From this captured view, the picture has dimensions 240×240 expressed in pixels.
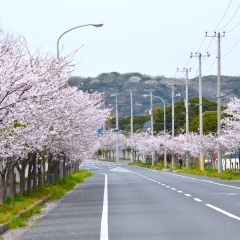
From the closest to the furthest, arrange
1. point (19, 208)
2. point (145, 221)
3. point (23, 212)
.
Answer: point (145, 221)
point (23, 212)
point (19, 208)

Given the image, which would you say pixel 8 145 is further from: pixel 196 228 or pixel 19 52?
pixel 196 228

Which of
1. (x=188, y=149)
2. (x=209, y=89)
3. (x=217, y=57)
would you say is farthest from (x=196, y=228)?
(x=209, y=89)

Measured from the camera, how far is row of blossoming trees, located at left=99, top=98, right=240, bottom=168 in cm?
4989

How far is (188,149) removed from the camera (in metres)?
74.2

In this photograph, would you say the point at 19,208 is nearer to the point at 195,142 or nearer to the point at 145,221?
the point at 145,221

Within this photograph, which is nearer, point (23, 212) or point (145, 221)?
point (145, 221)

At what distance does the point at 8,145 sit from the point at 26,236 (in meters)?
4.74

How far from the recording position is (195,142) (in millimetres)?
72062

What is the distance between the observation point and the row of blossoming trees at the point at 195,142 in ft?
164

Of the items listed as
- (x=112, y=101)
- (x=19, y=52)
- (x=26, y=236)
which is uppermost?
(x=112, y=101)

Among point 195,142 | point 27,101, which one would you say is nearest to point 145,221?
point 27,101

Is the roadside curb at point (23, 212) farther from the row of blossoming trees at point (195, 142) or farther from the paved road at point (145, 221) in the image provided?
the row of blossoming trees at point (195, 142)

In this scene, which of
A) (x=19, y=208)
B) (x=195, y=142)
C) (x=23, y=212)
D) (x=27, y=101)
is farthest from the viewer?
(x=195, y=142)

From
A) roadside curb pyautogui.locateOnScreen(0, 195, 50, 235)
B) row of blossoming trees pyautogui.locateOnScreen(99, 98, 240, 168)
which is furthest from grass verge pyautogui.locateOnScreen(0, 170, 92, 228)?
row of blossoming trees pyautogui.locateOnScreen(99, 98, 240, 168)
